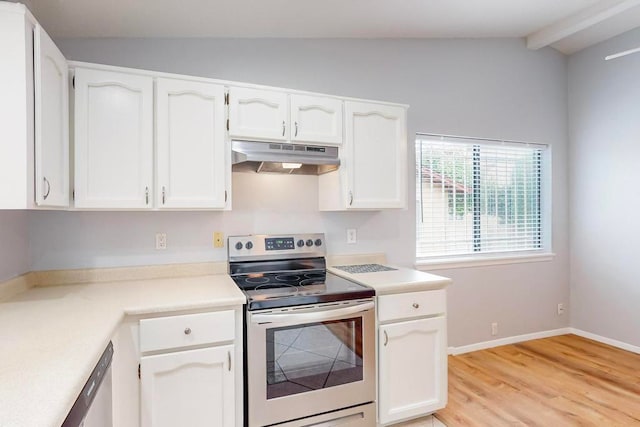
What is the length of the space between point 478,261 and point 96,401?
3.08 meters

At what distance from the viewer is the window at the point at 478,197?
10.7ft

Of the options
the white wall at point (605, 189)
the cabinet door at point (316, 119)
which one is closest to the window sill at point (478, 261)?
the white wall at point (605, 189)

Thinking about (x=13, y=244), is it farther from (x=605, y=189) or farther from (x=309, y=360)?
(x=605, y=189)

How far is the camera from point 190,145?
206 cm

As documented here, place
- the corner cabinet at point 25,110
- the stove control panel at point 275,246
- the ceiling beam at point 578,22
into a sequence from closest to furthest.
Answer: the corner cabinet at point 25,110, the stove control panel at point 275,246, the ceiling beam at point 578,22

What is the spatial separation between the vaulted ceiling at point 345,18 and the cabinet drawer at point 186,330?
167cm

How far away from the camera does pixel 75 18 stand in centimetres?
199

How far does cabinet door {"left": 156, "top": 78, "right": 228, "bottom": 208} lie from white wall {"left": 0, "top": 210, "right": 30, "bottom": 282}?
0.71m

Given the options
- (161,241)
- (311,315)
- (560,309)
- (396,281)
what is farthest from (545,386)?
(161,241)

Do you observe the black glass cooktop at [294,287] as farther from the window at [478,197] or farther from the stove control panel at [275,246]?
the window at [478,197]

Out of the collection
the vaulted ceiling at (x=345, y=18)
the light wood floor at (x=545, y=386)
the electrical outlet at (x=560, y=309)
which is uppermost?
the vaulted ceiling at (x=345, y=18)

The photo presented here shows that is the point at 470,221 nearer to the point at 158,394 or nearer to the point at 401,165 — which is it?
the point at 401,165

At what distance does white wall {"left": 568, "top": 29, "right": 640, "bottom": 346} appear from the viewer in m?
3.30

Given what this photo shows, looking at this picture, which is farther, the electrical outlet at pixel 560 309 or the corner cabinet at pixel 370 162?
the electrical outlet at pixel 560 309
